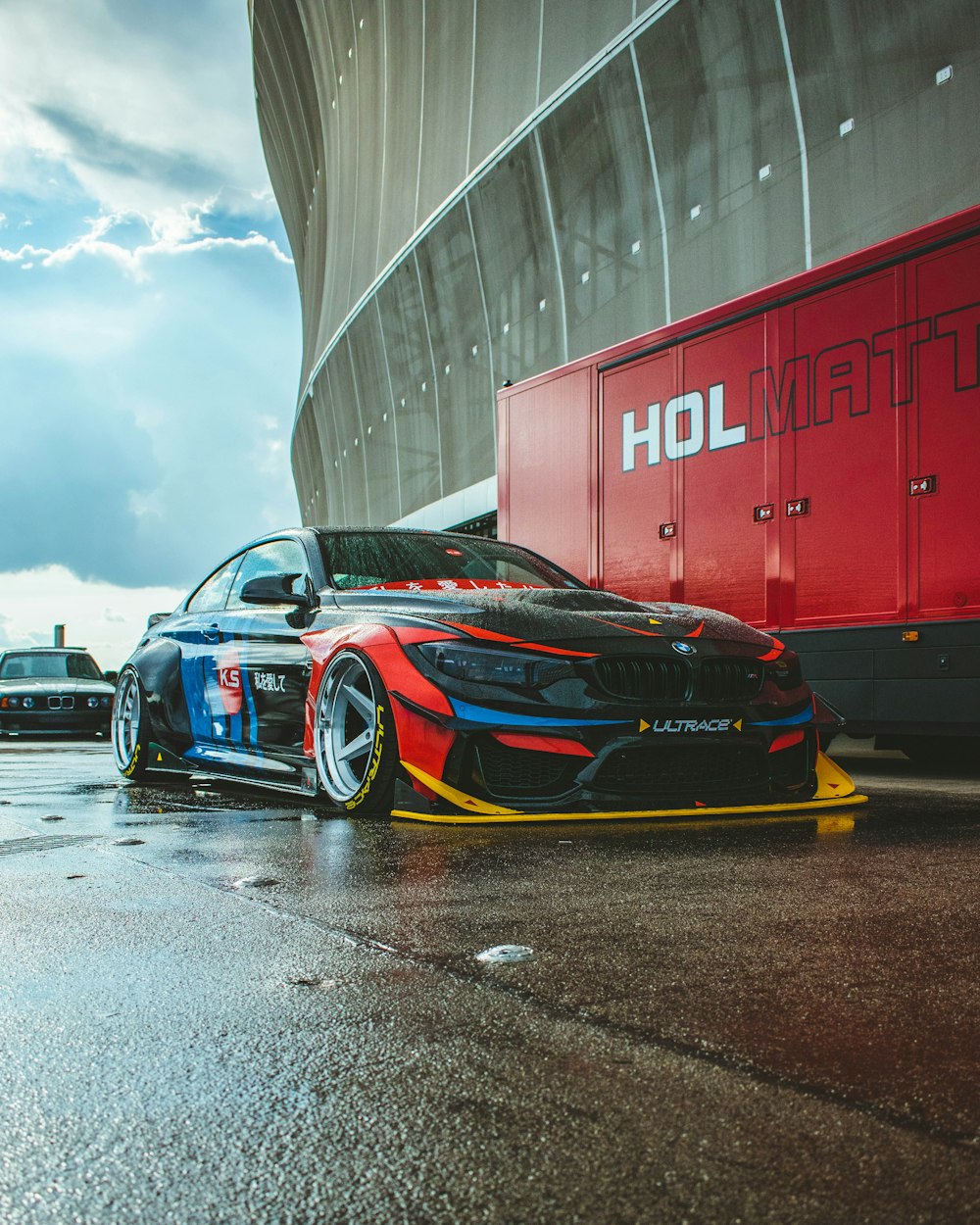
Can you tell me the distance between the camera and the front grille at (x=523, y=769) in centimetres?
443

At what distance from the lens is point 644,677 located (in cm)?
459

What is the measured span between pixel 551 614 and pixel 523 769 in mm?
627

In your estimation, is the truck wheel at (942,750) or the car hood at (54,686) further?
the car hood at (54,686)

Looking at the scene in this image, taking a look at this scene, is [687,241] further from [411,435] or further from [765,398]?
[411,435]

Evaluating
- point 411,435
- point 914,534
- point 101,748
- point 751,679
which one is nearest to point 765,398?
point 914,534

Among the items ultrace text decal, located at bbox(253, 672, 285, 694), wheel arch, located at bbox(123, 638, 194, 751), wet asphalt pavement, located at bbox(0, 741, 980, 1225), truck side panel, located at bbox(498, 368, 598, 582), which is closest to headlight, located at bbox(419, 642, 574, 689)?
wet asphalt pavement, located at bbox(0, 741, 980, 1225)

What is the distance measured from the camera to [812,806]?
5027mm

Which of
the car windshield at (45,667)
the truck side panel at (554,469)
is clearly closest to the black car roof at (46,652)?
the car windshield at (45,667)

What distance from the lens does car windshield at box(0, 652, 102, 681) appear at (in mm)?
17453

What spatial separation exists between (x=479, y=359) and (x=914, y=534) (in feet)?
53.9

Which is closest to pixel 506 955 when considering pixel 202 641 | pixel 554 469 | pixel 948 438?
pixel 202 641

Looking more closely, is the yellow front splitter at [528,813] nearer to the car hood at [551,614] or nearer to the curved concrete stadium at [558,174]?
the car hood at [551,614]

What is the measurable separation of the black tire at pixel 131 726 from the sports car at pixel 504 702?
1329 mm

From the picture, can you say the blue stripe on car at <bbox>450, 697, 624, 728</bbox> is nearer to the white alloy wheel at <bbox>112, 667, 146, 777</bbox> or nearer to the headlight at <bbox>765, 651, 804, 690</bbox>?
the headlight at <bbox>765, 651, 804, 690</bbox>
